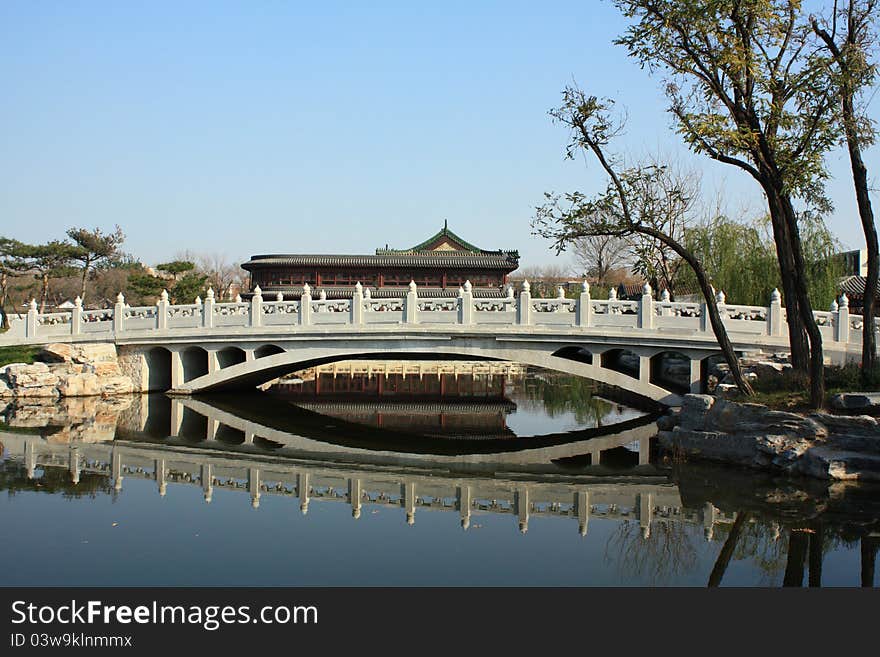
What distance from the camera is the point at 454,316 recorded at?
17219 millimetres

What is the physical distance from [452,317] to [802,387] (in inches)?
282

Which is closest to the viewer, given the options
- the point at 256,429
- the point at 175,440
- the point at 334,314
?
the point at 175,440

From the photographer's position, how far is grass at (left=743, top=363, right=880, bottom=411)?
37.6 ft

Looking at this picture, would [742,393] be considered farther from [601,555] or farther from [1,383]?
[1,383]

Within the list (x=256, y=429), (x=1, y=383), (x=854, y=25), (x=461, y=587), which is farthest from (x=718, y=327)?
(x=1, y=383)

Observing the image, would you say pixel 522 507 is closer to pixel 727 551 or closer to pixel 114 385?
pixel 727 551

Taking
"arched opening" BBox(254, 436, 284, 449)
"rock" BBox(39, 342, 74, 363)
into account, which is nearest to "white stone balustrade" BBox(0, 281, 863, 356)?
"rock" BBox(39, 342, 74, 363)

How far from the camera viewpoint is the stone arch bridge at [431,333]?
1542cm

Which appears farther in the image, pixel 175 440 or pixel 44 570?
pixel 175 440

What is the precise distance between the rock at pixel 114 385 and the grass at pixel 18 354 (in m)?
1.88

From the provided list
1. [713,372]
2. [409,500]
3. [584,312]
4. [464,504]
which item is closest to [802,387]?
[713,372]

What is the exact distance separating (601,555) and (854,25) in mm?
7934

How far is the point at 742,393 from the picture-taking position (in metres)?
12.4

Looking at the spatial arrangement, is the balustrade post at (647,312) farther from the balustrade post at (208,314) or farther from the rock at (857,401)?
the balustrade post at (208,314)
